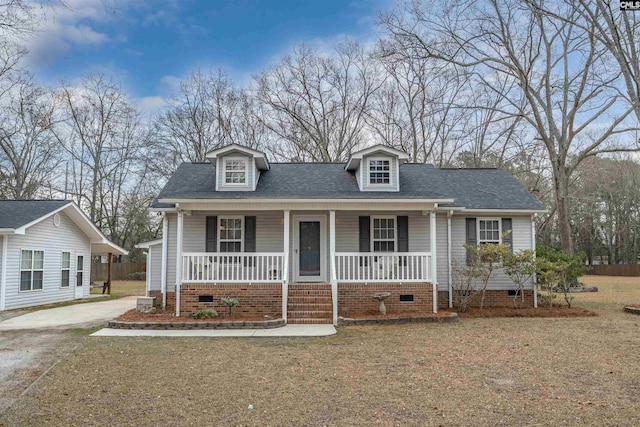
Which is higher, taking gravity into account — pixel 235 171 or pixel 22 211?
pixel 235 171

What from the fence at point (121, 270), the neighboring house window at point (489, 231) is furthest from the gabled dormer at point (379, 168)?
the fence at point (121, 270)

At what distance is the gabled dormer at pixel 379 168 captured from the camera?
13352 millimetres

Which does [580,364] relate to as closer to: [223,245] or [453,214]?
[453,214]

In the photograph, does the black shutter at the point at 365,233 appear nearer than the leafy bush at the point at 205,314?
No

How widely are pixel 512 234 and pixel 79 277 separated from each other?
16846 millimetres

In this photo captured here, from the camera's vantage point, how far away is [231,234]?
1320 centimetres

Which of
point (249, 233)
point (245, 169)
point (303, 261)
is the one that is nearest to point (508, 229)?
point (303, 261)

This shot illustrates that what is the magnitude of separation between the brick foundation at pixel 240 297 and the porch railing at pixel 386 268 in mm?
1725

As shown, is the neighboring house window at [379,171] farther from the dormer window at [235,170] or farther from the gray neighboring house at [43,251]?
the gray neighboring house at [43,251]

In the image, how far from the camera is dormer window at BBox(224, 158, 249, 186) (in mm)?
13461

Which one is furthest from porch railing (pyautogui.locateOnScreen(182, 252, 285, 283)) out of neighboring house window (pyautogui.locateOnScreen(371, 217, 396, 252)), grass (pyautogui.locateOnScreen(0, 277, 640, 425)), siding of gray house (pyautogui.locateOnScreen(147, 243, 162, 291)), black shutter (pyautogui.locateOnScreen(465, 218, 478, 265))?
black shutter (pyautogui.locateOnScreen(465, 218, 478, 265))

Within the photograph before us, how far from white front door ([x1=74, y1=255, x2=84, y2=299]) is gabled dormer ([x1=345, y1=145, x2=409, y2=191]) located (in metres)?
13.0

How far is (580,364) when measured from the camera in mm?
6855

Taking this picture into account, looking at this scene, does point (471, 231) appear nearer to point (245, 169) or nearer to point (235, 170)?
point (245, 169)
